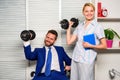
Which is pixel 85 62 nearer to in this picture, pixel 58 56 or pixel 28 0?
pixel 58 56

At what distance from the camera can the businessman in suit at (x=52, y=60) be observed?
2.93 m

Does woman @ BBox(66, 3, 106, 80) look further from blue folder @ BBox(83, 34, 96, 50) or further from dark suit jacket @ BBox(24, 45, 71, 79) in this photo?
dark suit jacket @ BBox(24, 45, 71, 79)

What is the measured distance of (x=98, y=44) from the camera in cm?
280

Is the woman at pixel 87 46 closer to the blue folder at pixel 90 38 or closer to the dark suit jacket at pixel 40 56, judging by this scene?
the blue folder at pixel 90 38

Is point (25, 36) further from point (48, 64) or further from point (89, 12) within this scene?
point (89, 12)

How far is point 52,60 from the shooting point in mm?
3008

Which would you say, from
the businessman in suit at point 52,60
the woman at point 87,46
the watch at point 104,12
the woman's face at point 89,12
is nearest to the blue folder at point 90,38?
the woman at point 87,46

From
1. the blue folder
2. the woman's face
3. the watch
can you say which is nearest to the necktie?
the blue folder

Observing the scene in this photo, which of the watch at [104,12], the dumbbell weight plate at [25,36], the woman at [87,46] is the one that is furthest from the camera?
the watch at [104,12]

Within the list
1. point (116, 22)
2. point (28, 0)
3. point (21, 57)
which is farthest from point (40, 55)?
point (116, 22)

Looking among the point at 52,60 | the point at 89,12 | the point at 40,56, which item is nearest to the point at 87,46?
the point at 89,12

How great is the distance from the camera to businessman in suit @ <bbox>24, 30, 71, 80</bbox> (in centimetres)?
293

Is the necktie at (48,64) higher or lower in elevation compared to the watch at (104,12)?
lower

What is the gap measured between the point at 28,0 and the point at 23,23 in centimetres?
33
